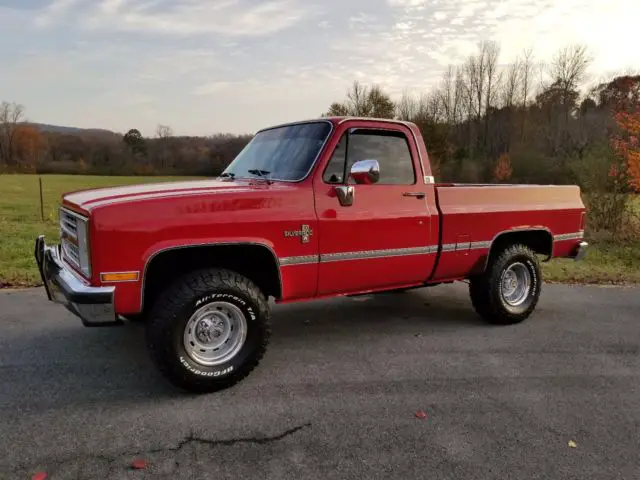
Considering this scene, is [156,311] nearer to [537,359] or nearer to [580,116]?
[537,359]

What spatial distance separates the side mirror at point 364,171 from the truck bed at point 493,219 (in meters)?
1.13

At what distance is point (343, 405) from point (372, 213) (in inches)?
66.8

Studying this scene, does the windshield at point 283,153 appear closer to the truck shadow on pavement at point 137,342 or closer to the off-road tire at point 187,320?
the off-road tire at point 187,320

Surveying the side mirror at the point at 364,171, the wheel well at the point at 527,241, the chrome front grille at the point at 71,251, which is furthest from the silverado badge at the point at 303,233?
the wheel well at the point at 527,241

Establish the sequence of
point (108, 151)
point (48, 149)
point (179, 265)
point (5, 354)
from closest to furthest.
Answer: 1. point (179, 265)
2. point (5, 354)
3. point (108, 151)
4. point (48, 149)

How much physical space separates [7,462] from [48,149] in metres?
99.1

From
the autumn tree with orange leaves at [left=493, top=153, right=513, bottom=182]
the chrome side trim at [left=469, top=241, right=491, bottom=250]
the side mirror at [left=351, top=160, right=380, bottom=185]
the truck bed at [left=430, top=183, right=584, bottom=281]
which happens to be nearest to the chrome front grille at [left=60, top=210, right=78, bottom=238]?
the side mirror at [left=351, top=160, right=380, bottom=185]

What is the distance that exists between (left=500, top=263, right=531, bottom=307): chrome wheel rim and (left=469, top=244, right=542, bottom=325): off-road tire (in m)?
0.04

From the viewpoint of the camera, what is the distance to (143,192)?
4.00 m

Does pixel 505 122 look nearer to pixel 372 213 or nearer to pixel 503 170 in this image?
pixel 503 170

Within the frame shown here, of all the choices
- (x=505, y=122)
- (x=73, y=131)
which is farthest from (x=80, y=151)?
(x=505, y=122)

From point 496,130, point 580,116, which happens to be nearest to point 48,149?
point 496,130

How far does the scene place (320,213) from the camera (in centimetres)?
430

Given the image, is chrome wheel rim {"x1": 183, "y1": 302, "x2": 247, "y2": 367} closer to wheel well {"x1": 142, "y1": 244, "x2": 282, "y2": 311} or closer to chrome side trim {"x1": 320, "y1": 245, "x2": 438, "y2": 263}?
wheel well {"x1": 142, "y1": 244, "x2": 282, "y2": 311}
